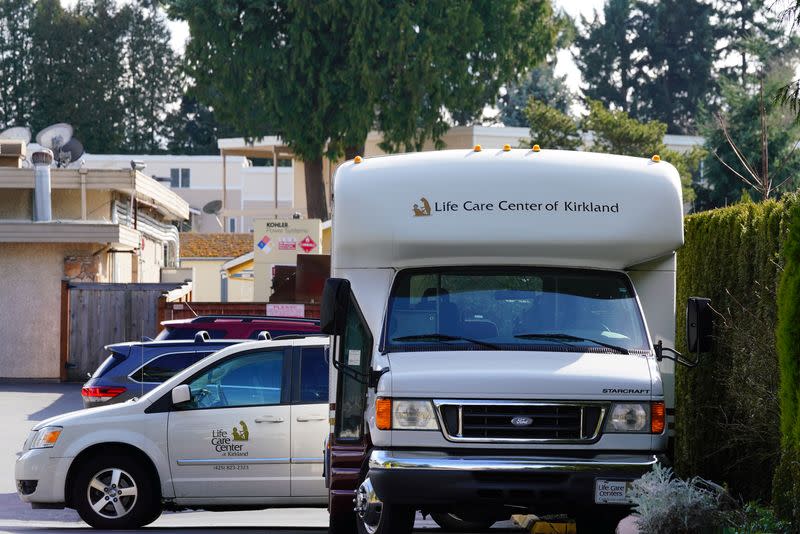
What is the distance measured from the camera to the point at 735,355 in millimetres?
10664

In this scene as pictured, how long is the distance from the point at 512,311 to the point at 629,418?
118 cm

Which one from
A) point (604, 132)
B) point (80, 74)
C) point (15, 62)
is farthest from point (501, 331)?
point (15, 62)

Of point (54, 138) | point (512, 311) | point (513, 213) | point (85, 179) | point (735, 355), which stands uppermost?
point (54, 138)

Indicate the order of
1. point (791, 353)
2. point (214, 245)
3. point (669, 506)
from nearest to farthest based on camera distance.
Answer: point (791, 353), point (669, 506), point (214, 245)

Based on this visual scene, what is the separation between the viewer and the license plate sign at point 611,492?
364 inches

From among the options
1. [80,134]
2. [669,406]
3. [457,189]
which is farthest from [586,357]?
[80,134]

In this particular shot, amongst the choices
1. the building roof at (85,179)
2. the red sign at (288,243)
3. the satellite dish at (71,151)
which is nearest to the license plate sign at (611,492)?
the building roof at (85,179)

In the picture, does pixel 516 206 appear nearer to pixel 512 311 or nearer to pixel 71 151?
pixel 512 311

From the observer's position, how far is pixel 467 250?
10.1 m

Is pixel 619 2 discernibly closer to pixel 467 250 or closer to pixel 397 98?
pixel 397 98

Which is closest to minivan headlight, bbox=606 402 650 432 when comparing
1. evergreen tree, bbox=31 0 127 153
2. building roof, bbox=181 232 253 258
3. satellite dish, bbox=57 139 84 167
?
satellite dish, bbox=57 139 84 167

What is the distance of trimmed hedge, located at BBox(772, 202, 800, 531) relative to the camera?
28.0 ft

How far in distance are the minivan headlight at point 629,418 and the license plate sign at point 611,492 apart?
1.19ft

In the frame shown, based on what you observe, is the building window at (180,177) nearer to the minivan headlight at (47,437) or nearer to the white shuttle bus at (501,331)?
the minivan headlight at (47,437)
